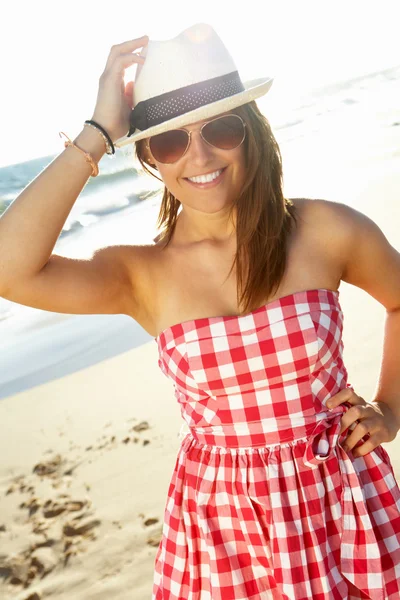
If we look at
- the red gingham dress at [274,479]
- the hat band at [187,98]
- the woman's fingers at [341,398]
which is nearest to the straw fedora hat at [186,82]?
the hat band at [187,98]

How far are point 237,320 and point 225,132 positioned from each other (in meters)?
0.56

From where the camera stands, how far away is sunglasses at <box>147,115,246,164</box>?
203cm

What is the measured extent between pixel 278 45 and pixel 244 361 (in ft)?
129

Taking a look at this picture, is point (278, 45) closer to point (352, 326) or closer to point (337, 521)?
point (352, 326)

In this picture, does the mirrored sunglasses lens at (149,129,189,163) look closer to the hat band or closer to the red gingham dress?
the hat band

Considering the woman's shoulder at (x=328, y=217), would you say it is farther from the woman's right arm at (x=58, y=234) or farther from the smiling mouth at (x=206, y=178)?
the woman's right arm at (x=58, y=234)

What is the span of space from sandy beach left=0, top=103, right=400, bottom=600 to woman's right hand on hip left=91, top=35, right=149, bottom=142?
8.58ft

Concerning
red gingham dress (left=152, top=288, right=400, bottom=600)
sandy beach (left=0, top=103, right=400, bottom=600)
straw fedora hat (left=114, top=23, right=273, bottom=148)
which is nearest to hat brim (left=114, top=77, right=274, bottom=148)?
straw fedora hat (left=114, top=23, right=273, bottom=148)

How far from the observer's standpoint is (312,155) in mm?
13789

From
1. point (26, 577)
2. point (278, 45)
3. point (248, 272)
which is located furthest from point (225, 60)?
point (278, 45)

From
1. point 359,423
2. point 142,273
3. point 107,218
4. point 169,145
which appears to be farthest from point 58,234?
point 107,218

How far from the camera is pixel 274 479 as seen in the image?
1863 mm

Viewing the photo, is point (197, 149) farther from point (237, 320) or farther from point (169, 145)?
point (237, 320)

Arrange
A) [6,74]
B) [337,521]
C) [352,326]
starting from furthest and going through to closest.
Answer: [6,74] → [352,326] → [337,521]
